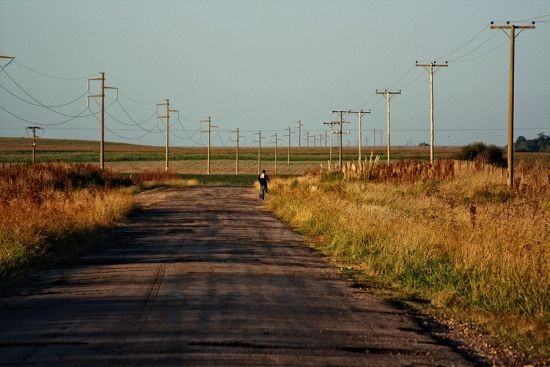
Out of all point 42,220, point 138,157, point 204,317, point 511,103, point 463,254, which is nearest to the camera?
point 204,317

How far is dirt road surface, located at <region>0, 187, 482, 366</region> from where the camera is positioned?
7516 mm

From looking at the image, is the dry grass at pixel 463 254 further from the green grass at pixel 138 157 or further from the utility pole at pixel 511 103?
the green grass at pixel 138 157

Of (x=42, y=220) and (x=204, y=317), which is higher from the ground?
(x=42, y=220)

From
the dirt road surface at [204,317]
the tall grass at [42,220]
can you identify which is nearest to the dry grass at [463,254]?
the dirt road surface at [204,317]

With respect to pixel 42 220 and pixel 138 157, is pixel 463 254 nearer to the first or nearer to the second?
pixel 42 220

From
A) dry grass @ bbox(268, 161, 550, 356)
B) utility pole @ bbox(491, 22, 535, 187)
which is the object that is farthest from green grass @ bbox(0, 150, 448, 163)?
dry grass @ bbox(268, 161, 550, 356)

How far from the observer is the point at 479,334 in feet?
30.2

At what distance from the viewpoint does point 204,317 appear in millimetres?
9406

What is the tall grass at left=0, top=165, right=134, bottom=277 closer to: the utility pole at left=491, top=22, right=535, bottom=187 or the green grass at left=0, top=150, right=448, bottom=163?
the utility pole at left=491, top=22, right=535, bottom=187

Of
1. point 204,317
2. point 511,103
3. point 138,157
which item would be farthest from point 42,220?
point 138,157

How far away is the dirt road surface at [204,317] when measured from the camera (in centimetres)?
752

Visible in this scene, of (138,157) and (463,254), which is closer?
(463,254)

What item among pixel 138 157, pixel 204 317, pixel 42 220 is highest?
pixel 138 157

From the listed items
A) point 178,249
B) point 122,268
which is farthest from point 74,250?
point 122,268
